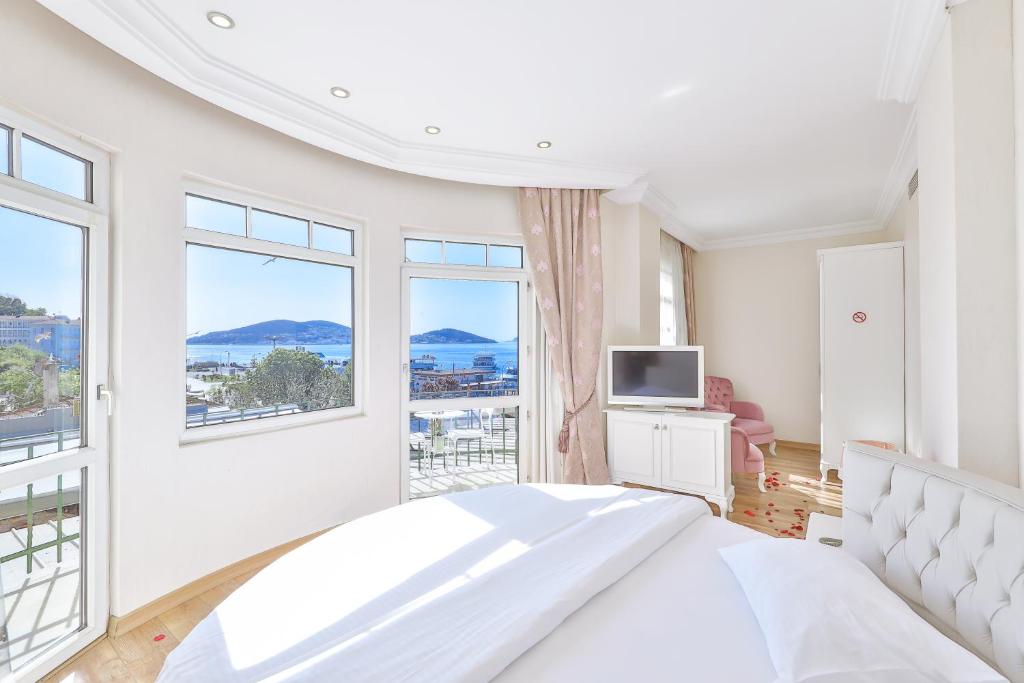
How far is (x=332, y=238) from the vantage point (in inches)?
120

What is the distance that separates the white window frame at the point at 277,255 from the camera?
7.73 ft

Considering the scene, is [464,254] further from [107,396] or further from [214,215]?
[107,396]

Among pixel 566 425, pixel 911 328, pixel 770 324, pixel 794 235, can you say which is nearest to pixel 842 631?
pixel 566 425

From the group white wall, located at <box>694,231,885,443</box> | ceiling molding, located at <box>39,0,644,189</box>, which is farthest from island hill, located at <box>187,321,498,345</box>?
white wall, located at <box>694,231,885,443</box>

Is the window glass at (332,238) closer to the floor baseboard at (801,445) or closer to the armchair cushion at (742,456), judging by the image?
the armchair cushion at (742,456)

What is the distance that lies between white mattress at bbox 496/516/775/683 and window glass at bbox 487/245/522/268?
8.59 feet

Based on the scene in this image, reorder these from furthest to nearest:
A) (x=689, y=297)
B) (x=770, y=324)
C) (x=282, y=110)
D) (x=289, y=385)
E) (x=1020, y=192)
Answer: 1. (x=689, y=297)
2. (x=770, y=324)
3. (x=289, y=385)
4. (x=282, y=110)
5. (x=1020, y=192)

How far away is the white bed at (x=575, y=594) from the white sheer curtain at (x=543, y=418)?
195 cm

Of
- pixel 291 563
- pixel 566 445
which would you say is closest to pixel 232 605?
pixel 291 563

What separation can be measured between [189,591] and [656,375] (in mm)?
3179

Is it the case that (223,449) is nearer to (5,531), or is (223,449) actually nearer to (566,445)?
(5,531)

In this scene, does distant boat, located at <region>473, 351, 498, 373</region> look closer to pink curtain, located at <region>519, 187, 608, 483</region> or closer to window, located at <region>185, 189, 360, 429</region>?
pink curtain, located at <region>519, 187, 608, 483</region>

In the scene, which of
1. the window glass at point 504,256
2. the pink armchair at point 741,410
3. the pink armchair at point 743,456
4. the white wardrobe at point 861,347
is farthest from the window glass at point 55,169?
the white wardrobe at point 861,347

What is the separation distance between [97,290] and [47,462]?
2.38ft
